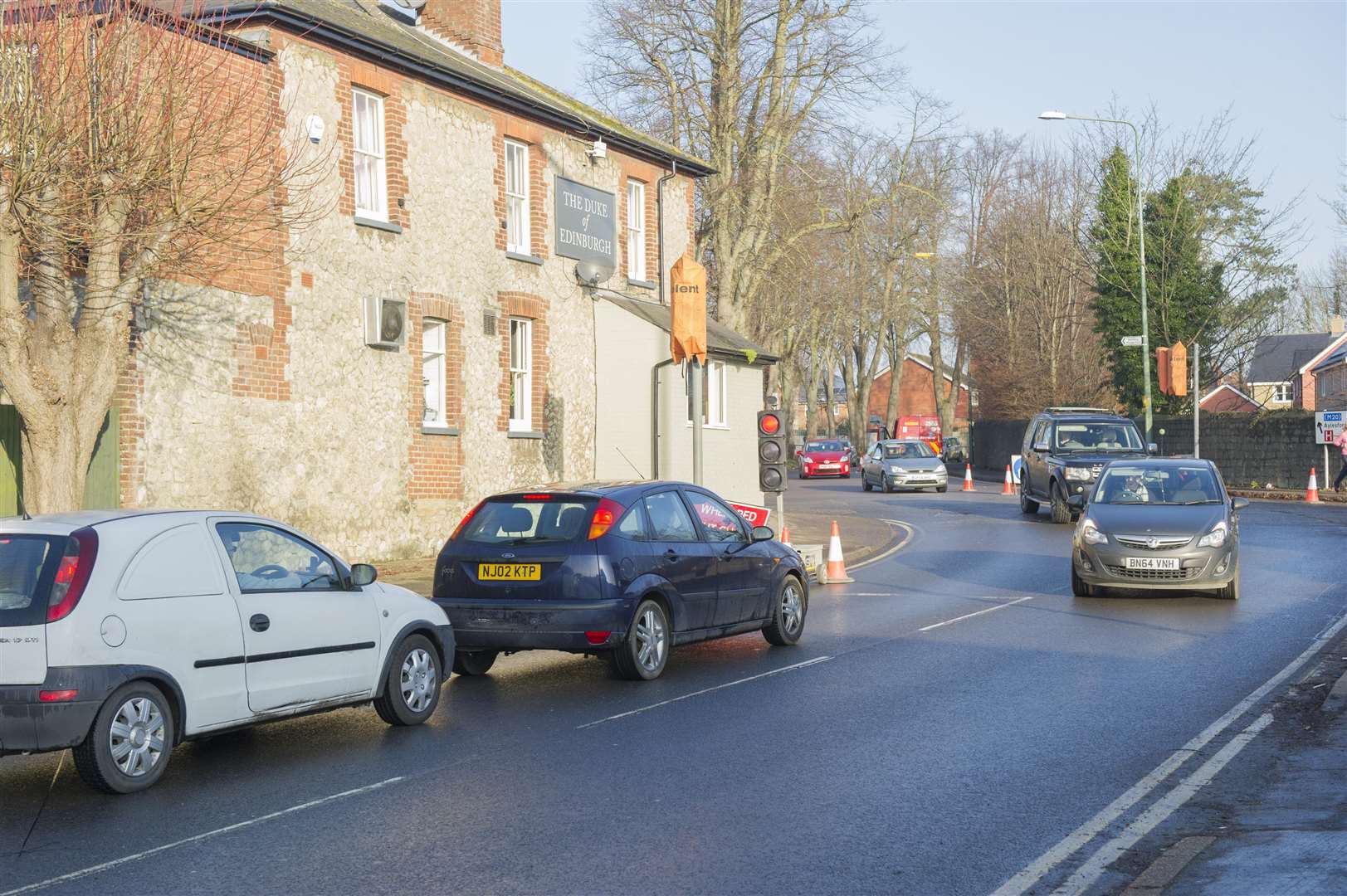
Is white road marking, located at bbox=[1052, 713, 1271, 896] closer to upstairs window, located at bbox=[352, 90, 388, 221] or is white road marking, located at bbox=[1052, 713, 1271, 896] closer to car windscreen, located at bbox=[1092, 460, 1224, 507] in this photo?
car windscreen, located at bbox=[1092, 460, 1224, 507]

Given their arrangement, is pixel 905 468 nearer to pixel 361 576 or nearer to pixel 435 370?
pixel 435 370

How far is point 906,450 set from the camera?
45.4 m

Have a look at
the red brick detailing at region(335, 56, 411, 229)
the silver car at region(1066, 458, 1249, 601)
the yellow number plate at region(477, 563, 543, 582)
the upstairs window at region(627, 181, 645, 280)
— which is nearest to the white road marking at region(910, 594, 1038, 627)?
the silver car at region(1066, 458, 1249, 601)

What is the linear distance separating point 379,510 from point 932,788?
14.6 m

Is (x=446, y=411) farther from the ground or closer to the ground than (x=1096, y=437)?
farther from the ground

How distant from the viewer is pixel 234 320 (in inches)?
724

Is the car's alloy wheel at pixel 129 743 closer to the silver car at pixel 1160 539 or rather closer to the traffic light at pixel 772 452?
the silver car at pixel 1160 539

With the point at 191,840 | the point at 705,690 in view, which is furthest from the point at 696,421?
the point at 191,840

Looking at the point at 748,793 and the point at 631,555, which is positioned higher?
the point at 631,555

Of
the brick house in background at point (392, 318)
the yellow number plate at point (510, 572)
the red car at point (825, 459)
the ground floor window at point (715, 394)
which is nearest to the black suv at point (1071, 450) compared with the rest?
the ground floor window at point (715, 394)

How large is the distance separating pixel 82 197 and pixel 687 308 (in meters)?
9.60

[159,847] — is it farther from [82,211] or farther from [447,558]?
[82,211]

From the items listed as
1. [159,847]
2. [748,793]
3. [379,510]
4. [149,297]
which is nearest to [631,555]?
[748,793]

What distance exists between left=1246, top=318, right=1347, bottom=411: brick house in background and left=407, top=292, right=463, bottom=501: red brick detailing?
75384 mm
